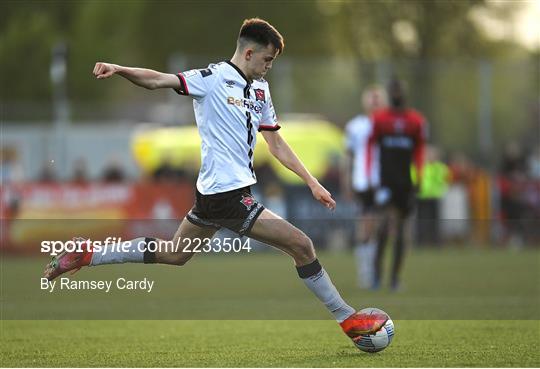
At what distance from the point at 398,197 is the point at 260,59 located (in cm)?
708

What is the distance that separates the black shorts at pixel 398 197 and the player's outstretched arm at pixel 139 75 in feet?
24.6

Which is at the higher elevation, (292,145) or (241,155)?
(241,155)

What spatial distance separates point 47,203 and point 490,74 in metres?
11.4

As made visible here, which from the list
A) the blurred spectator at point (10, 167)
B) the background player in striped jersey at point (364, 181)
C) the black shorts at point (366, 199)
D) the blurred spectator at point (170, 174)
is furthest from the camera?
the blurred spectator at point (10, 167)

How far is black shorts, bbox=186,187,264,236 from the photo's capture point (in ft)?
28.5

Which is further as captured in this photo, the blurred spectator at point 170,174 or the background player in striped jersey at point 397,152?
the blurred spectator at point 170,174

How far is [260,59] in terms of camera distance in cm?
870

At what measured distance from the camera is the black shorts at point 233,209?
28.5 feet

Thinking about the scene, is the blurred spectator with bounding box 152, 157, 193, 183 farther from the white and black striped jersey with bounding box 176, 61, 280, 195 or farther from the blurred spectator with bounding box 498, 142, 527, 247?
the white and black striped jersey with bounding box 176, 61, 280, 195

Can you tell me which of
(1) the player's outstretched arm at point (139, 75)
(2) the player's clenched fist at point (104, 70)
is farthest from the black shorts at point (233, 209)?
(2) the player's clenched fist at point (104, 70)

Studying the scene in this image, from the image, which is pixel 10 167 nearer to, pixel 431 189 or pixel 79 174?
pixel 79 174

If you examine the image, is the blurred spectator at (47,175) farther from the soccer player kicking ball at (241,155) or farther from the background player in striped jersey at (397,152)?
the soccer player kicking ball at (241,155)

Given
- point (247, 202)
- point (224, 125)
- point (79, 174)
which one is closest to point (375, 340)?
point (247, 202)

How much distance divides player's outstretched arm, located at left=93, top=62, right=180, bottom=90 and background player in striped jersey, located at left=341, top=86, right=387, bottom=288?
785 cm
